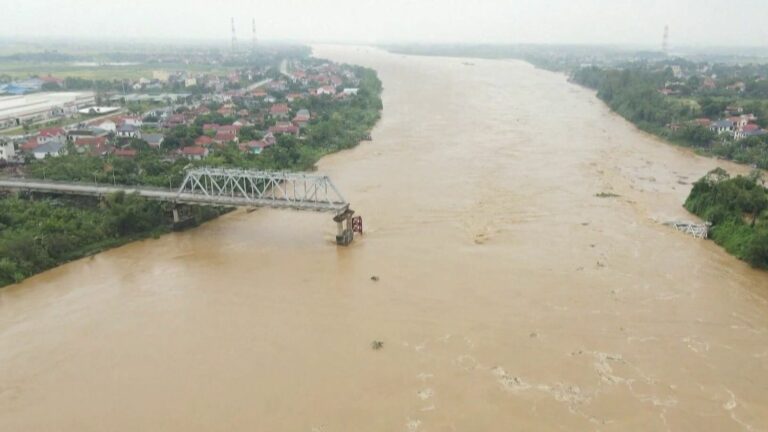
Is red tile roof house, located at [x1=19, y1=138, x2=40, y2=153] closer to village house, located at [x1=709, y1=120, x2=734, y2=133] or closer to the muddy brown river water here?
the muddy brown river water

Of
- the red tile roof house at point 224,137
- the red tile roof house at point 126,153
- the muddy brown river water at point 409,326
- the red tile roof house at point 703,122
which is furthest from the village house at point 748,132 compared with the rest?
the red tile roof house at point 126,153

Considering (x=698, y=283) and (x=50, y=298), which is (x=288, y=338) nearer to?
(x=50, y=298)

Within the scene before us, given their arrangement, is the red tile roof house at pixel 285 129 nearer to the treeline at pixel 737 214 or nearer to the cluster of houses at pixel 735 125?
the treeline at pixel 737 214

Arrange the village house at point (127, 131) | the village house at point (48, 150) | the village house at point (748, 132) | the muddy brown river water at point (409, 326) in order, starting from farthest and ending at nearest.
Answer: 1. the village house at point (127, 131)
2. the village house at point (748, 132)
3. the village house at point (48, 150)
4. the muddy brown river water at point (409, 326)

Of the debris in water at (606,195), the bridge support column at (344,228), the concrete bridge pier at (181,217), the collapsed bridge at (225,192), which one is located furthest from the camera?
the debris in water at (606,195)

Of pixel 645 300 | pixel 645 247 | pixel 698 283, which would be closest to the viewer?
pixel 645 300

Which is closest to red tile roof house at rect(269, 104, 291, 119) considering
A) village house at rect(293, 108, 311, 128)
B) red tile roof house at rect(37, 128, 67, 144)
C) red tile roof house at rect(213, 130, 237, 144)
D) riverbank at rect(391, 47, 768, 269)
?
village house at rect(293, 108, 311, 128)

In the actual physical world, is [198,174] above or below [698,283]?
above

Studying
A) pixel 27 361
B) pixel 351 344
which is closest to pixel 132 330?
pixel 27 361
